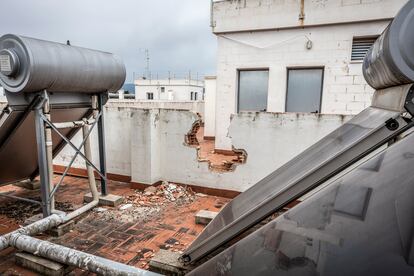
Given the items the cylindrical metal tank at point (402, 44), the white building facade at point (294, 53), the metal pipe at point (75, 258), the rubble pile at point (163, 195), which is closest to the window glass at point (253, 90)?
the white building facade at point (294, 53)

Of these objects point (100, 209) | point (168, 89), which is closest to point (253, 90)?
point (100, 209)

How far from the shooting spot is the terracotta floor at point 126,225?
3.05 metres

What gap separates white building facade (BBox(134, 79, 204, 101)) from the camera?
2703cm

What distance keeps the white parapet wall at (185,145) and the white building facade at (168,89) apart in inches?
823

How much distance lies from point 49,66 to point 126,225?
2361mm

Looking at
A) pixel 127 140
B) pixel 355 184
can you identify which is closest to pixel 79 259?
pixel 355 184

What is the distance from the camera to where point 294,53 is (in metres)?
6.76

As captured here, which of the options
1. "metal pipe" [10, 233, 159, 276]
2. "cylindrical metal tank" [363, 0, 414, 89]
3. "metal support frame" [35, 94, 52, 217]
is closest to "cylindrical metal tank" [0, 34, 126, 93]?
"metal support frame" [35, 94, 52, 217]

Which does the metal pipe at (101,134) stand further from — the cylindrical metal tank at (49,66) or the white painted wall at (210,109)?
the white painted wall at (210,109)

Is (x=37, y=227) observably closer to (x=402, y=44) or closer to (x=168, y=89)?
(x=402, y=44)

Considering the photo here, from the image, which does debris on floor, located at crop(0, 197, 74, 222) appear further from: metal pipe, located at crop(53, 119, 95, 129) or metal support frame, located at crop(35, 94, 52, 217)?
metal pipe, located at crop(53, 119, 95, 129)

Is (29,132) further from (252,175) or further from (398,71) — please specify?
(398,71)

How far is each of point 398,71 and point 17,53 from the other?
3.55 meters

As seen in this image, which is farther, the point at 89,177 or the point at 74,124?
the point at 89,177
